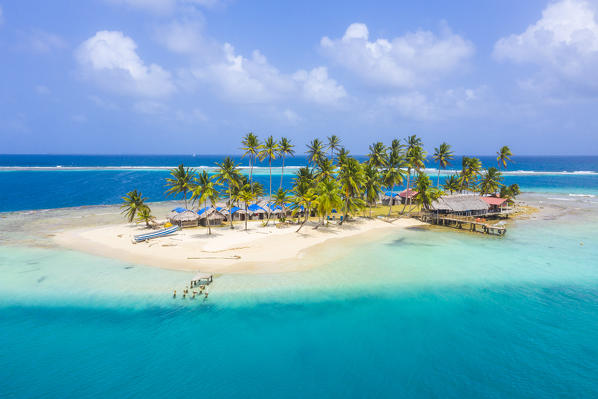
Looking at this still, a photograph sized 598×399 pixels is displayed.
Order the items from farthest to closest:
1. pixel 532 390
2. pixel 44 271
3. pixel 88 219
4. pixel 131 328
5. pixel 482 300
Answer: pixel 88 219 → pixel 44 271 → pixel 482 300 → pixel 131 328 → pixel 532 390

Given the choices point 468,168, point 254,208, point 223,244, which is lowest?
point 223,244

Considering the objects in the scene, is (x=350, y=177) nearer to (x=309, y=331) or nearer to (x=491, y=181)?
(x=309, y=331)

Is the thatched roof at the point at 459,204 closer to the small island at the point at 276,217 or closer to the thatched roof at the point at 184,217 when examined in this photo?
the small island at the point at 276,217

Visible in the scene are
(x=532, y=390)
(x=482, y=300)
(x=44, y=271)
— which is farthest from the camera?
(x=44, y=271)

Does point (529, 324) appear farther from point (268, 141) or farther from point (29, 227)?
point (29, 227)

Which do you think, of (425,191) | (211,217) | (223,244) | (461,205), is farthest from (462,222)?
(211,217)

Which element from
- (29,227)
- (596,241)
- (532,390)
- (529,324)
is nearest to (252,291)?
(532,390)

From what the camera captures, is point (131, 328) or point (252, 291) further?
point (252, 291)

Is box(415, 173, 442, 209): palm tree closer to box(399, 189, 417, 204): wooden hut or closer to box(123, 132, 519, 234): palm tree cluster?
box(123, 132, 519, 234): palm tree cluster
